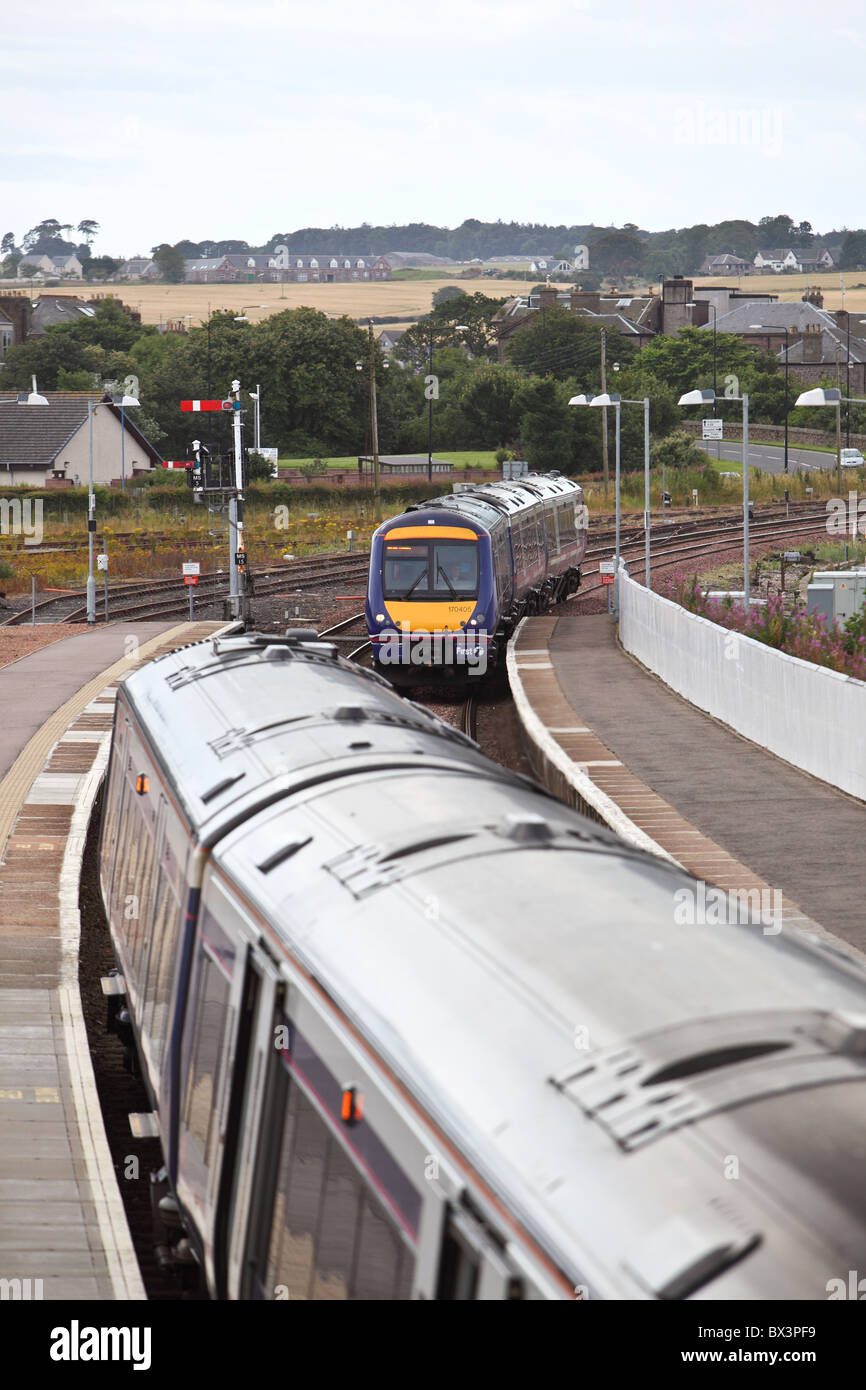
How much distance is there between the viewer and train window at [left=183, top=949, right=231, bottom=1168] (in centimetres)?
573

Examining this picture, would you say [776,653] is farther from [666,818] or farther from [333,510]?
[333,510]

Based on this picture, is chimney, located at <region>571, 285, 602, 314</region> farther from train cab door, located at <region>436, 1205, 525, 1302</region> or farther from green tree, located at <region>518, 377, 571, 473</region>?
train cab door, located at <region>436, 1205, 525, 1302</region>

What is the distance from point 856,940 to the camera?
10688 mm

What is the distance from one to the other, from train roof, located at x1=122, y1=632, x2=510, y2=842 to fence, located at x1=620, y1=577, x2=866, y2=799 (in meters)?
7.42

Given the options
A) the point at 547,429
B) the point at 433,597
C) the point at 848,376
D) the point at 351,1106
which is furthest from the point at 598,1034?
the point at 848,376

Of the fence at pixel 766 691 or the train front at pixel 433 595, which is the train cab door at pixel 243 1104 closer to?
the fence at pixel 766 691

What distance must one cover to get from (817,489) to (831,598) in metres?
46.8

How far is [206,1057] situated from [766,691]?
13.6 metres

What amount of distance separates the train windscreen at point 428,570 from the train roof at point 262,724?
48.0ft

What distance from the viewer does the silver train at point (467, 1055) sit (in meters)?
3.32

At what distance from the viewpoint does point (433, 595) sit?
24844 millimetres

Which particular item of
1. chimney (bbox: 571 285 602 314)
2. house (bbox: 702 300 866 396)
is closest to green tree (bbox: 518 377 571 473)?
house (bbox: 702 300 866 396)

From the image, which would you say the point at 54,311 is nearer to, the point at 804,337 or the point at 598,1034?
the point at 804,337
